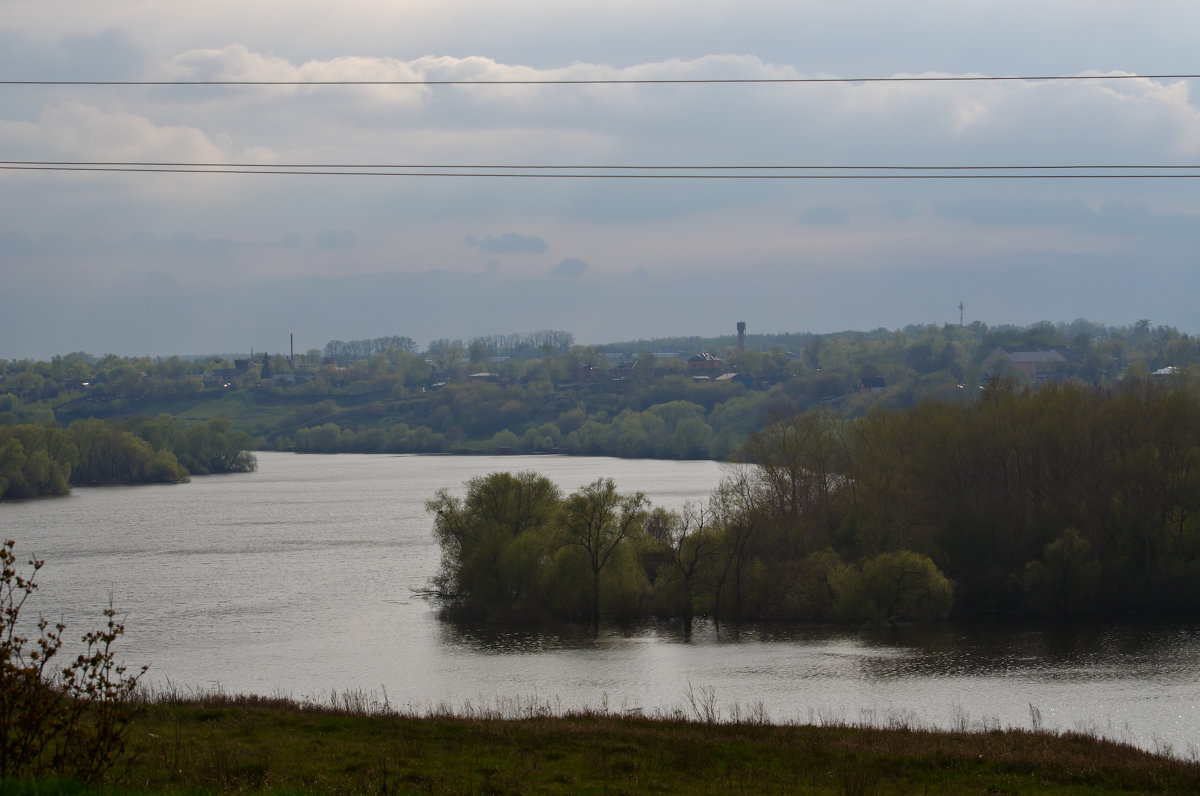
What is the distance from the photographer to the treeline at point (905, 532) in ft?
115

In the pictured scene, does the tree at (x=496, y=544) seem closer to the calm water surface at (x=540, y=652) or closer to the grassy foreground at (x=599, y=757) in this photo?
the calm water surface at (x=540, y=652)

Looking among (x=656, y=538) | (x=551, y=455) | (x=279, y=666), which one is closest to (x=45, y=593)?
(x=279, y=666)

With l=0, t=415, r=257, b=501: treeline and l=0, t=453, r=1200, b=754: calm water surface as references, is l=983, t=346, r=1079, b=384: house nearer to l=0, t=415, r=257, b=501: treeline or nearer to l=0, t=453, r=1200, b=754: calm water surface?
l=0, t=415, r=257, b=501: treeline

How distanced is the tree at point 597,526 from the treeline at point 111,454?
58162mm

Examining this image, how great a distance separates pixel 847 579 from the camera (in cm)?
3534

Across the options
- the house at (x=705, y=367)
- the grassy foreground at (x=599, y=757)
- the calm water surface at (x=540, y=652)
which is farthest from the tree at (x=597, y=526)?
the house at (x=705, y=367)

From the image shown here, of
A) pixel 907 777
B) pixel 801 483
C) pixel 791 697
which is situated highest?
pixel 801 483


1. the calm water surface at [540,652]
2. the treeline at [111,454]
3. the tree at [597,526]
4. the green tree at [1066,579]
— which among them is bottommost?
the calm water surface at [540,652]

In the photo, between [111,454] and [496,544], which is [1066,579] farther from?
[111,454]

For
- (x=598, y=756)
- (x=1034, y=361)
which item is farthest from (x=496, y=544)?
(x=1034, y=361)

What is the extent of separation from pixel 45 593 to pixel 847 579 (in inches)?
1140

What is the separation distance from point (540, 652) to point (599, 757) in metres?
17.4

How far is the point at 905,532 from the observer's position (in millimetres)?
37438

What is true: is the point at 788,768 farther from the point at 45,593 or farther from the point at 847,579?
the point at 45,593
